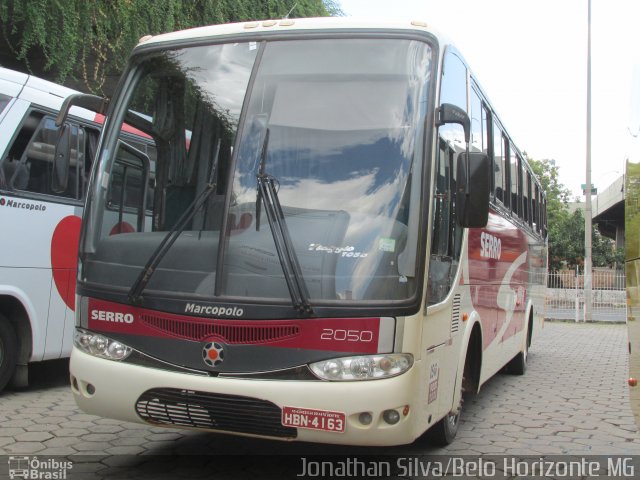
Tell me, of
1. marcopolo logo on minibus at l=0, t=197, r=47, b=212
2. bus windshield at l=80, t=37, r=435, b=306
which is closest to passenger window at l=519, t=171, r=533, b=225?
bus windshield at l=80, t=37, r=435, b=306

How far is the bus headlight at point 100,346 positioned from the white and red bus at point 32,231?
8.03 feet

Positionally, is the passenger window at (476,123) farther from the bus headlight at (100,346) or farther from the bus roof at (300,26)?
the bus headlight at (100,346)

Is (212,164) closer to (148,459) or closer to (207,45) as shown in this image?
(207,45)

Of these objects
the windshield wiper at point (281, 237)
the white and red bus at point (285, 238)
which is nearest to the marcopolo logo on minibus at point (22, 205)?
the white and red bus at point (285, 238)

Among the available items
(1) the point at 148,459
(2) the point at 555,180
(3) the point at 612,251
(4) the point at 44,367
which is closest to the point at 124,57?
(4) the point at 44,367

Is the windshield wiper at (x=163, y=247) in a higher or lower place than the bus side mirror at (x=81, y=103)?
lower

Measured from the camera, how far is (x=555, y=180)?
52.1 meters

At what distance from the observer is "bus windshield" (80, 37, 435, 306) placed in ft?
14.4

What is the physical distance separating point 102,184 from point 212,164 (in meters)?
0.90

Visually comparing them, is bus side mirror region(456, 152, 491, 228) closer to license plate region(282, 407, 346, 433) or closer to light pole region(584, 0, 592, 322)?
license plate region(282, 407, 346, 433)

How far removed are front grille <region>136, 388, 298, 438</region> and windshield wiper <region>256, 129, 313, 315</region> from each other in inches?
25.3

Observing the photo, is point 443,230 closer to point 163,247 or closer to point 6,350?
point 163,247

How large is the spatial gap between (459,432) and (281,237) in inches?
131

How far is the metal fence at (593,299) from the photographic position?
25750 millimetres
